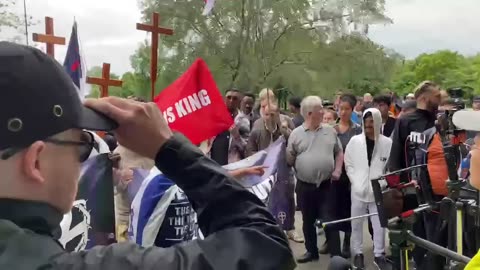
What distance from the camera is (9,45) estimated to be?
3.51 feet

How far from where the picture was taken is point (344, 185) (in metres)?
6.31

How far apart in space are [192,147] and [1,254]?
38 cm

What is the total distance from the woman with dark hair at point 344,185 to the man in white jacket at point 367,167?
251 mm

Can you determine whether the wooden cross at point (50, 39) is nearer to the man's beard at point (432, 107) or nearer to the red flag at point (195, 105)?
the red flag at point (195, 105)

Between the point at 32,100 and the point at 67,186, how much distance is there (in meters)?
0.17

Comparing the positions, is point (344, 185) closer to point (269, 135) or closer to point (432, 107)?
point (269, 135)

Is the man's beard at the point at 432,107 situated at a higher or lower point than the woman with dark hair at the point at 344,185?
higher

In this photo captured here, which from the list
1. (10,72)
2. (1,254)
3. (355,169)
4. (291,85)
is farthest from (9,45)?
(291,85)

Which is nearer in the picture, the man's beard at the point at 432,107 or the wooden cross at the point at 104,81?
the wooden cross at the point at 104,81

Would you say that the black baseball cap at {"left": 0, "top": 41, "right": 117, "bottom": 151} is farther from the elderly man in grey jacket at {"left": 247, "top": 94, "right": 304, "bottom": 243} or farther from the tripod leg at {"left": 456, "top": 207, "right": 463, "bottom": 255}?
the elderly man in grey jacket at {"left": 247, "top": 94, "right": 304, "bottom": 243}

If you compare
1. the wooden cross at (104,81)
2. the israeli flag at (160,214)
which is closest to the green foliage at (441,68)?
the wooden cross at (104,81)

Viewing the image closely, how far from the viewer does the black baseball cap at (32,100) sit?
3.34 feet

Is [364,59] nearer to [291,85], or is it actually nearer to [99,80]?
[291,85]

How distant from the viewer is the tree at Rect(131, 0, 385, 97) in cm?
2859
